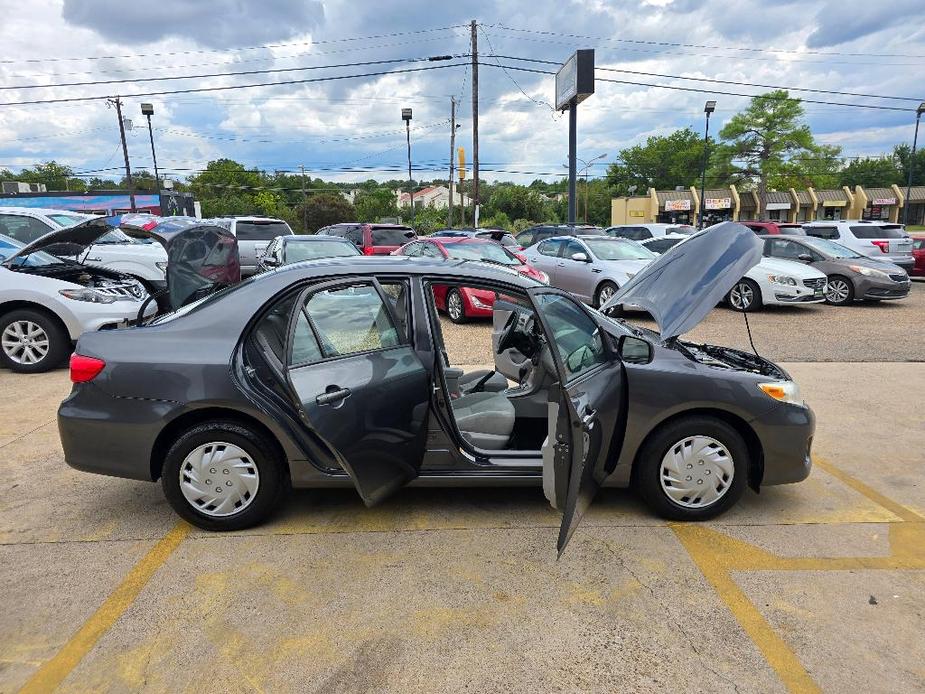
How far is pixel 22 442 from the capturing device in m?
4.79

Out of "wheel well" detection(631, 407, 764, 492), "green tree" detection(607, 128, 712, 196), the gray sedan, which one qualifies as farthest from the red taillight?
"green tree" detection(607, 128, 712, 196)

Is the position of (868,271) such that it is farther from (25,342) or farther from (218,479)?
(25,342)

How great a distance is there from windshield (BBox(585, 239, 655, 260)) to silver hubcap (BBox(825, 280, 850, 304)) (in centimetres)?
362

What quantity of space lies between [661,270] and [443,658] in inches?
98.8

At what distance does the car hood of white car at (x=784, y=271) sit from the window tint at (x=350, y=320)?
9.77 m

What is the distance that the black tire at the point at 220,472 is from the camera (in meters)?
3.20

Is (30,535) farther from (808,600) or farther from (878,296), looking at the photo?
(878,296)

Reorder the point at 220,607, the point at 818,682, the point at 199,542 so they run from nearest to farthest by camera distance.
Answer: the point at 818,682 → the point at 220,607 → the point at 199,542

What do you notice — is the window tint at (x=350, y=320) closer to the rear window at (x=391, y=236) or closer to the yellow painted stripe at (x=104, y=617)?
the yellow painted stripe at (x=104, y=617)

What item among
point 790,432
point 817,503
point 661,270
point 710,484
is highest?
point 661,270

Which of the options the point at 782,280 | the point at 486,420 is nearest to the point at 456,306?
the point at 782,280

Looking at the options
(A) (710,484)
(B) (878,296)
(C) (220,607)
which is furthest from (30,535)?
(B) (878,296)

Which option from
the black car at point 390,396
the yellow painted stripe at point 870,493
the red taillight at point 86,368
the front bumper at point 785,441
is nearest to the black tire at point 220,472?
the black car at point 390,396

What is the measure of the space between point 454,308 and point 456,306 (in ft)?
0.25
